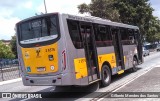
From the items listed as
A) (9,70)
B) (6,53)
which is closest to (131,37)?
(9,70)

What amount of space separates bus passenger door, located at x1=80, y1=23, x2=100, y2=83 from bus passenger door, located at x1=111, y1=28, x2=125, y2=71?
3011mm

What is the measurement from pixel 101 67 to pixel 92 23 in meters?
2.00

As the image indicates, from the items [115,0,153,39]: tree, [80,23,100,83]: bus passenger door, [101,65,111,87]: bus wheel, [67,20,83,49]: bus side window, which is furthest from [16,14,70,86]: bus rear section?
[115,0,153,39]: tree

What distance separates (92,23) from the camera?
13.2 m

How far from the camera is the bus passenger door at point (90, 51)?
479 inches

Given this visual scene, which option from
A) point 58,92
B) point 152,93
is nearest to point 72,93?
point 58,92

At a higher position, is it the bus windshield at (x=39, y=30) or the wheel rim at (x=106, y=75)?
the bus windshield at (x=39, y=30)

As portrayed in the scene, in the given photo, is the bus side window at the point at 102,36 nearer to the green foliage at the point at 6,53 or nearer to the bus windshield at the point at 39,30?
the bus windshield at the point at 39,30

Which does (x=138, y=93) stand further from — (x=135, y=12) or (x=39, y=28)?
(x=135, y=12)

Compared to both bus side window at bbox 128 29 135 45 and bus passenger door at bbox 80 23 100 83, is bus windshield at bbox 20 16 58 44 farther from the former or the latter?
bus side window at bbox 128 29 135 45

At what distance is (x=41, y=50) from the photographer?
11.2 meters

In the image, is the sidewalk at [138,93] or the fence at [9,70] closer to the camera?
the sidewalk at [138,93]

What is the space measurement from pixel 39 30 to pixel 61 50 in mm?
1311

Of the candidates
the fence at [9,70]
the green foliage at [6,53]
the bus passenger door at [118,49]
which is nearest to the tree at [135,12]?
the fence at [9,70]
